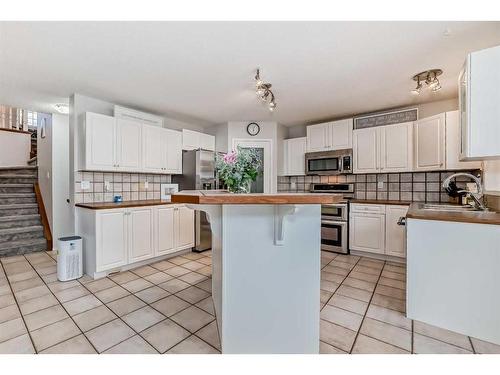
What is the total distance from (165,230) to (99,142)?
58.3 inches

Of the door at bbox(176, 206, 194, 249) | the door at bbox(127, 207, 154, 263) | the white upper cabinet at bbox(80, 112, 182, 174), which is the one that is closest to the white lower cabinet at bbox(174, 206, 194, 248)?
the door at bbox(176, 206, 194, 249)

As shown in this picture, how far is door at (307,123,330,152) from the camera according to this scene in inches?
166

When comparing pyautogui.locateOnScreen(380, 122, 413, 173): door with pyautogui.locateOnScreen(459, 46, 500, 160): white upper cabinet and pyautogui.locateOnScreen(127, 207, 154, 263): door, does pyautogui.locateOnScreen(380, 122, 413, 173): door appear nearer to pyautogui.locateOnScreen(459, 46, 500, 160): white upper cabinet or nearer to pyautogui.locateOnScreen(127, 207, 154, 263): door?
pyautogui.locateOnScreen(459, 46, 500, 160): white upper cabinet

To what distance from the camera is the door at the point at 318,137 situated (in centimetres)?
422

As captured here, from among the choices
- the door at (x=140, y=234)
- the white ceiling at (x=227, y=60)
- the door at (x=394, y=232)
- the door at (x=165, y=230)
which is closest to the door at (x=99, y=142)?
the white ceiling at (x=227, y=60)

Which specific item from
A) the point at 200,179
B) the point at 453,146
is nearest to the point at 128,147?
the point at 200,179

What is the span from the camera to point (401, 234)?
10.9 feet

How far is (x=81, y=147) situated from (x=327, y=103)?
3.50 metres

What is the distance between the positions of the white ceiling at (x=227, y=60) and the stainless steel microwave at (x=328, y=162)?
86cm

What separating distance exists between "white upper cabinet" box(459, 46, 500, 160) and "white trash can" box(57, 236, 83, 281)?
13.1 feet

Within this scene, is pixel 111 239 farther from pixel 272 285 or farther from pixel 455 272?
pixel 455 272
